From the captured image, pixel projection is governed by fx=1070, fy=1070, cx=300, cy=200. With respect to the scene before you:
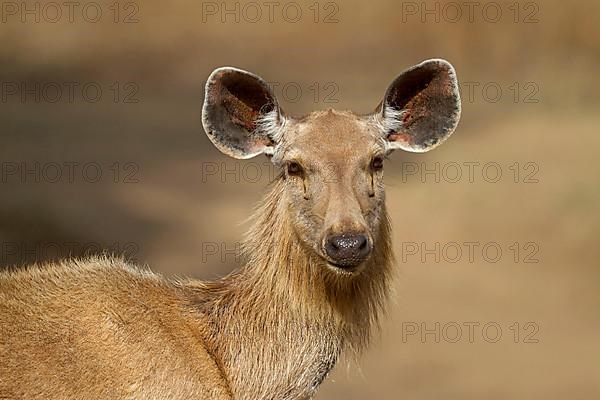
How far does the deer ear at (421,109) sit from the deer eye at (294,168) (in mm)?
811

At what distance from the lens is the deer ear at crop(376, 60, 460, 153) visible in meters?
7.91

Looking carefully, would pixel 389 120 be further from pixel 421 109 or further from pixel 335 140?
pixel 335 140

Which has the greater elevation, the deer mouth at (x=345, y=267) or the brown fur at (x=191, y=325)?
the deer mouth at (x=345, y=267)

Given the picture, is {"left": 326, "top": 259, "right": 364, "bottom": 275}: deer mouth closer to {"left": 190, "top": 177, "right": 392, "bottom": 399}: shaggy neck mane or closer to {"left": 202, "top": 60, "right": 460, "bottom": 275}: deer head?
{"left": 202, "top": 60, "right": 460, "bottom": 275}: deer head

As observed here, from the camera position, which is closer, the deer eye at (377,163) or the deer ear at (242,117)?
the deer eye at (377,163)

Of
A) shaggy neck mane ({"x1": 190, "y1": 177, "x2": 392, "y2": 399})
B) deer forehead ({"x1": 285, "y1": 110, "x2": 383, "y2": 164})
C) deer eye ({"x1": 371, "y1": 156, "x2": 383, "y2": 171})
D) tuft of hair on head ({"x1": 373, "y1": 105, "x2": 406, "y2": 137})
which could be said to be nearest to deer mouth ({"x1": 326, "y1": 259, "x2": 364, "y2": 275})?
shaggy neck mane ({"x1": 190, "y1": 177, "x2": 392, "y2": 399})

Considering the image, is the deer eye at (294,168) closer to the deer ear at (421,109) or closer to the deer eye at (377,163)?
the deer eye at (377,163)

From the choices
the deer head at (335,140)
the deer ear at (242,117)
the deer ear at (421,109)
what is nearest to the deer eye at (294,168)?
the deer head at (335,140)

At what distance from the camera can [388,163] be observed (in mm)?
20781

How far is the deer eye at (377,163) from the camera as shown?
7.52 m

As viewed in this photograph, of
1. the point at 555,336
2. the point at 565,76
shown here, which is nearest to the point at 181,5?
the point at 565,76

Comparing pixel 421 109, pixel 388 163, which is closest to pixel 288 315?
pixel 421 109

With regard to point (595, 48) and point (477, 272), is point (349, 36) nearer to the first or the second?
point (595, 48)

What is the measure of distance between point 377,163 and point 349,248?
94 cm
